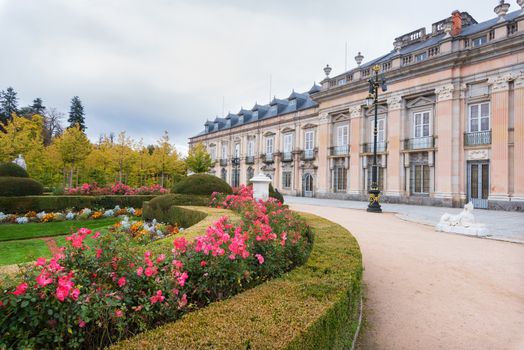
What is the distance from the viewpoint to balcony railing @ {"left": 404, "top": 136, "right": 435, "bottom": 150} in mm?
21250

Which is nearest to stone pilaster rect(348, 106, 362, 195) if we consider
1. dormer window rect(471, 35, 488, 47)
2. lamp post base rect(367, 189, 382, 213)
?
dormer window rect(471, 35, 488, 47)

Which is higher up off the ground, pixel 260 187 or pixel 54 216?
pixel 260 187

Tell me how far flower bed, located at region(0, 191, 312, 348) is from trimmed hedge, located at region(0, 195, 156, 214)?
42.9 ft

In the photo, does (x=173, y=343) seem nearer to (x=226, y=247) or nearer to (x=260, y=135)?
(x=226, y=247)

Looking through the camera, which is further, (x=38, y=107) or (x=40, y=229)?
(x=38, y=107)

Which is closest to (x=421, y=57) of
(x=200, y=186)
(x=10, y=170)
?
(x=200, y=186)

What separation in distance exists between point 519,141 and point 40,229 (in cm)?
2399

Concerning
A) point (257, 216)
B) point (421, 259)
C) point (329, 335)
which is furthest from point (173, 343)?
point (421, 259)

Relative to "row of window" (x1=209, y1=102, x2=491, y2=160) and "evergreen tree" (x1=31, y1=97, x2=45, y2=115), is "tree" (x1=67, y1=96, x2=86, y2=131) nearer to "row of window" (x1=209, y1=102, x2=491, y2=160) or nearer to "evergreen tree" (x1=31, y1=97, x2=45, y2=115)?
"evergreen tree" (x1=31, y1=97, x2=45, y2=115)

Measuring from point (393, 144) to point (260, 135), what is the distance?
64.1ft

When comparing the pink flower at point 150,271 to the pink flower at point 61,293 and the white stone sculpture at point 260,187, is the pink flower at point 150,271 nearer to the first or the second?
the pink flower at point 61,293

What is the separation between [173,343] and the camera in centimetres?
196

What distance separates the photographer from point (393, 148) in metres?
23.0

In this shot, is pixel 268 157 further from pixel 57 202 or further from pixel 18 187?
pixel 18 187
